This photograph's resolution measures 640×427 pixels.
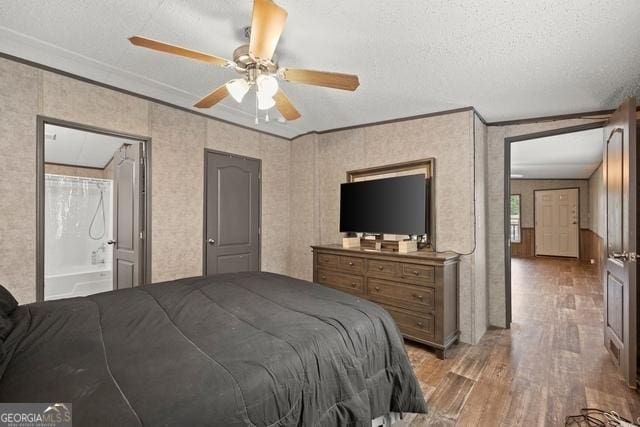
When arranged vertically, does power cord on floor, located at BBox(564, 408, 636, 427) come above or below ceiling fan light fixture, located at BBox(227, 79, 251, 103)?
below

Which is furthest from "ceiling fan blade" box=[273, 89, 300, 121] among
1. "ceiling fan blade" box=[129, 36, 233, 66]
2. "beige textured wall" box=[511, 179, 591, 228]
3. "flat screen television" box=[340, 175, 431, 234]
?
"beige textured wall" box=[511, 179, 591, 228]

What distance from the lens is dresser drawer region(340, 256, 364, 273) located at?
3.36 m

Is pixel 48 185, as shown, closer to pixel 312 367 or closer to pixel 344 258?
pixel 344 258

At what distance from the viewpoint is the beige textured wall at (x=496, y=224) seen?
3.60 metres

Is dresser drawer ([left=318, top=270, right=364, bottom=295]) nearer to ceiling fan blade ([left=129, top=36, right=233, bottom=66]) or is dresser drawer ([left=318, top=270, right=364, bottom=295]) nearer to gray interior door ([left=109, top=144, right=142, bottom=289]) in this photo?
gray interior door ([left=109, top=144, right=142, bottom=289])

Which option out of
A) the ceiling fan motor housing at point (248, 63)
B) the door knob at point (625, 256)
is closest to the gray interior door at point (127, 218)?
the ceiling fan motor housing at point (248, 63)

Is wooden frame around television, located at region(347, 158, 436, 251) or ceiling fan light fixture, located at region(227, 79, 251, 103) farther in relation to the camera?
wooden frame around television, located at region(347, 158, 436, 251)

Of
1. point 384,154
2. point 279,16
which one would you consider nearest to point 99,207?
point 384,154

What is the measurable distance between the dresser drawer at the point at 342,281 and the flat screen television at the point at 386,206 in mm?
570

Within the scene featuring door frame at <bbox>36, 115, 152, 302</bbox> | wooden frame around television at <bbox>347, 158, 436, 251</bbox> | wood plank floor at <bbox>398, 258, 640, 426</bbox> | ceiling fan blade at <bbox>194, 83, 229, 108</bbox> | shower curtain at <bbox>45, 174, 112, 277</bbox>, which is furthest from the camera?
shower curtain at <bbox>45, 174, 112, 277</bbox>

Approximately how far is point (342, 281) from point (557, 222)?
832 centimetres

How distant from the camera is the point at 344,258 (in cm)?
352

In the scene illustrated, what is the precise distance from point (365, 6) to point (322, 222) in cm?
287

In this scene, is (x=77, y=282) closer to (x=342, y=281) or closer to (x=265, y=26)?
(x=342, y=281)
